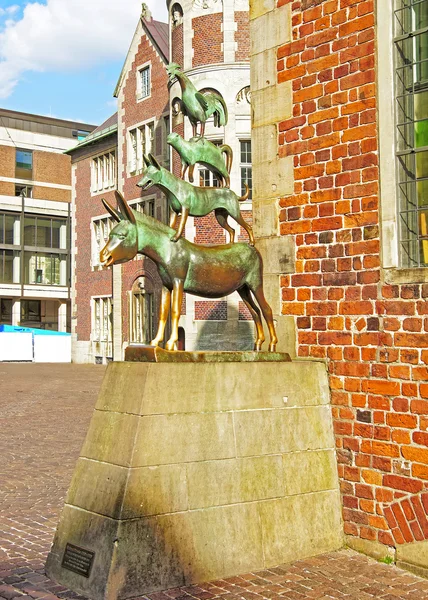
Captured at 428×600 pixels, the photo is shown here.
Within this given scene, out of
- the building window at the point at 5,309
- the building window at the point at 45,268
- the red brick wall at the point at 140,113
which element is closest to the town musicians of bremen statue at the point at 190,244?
the red brick wall at the point at 140,113

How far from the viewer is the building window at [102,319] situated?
39469 mm

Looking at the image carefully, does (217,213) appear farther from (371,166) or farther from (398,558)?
(398,558)

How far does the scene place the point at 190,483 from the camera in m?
5.57

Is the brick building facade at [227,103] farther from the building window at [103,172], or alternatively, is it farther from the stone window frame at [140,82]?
the building window at [103,172]

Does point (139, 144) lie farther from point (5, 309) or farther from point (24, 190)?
point (5, 309)

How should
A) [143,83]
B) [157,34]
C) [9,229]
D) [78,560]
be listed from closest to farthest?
[78,560] < [157,34] < [143,83] < [9,229]

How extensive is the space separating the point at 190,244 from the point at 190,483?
6.14 ft

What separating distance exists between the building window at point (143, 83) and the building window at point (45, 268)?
26384 mm

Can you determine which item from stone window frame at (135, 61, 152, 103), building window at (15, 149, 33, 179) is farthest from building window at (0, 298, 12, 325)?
stone window frame at (135, 61, 152, 103)

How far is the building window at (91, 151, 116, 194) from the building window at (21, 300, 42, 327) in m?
22.8

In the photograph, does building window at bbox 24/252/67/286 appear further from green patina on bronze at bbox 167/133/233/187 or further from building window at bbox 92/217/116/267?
green patina on bronze at bbox 167/133/233/187

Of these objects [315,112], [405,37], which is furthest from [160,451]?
[405,37]

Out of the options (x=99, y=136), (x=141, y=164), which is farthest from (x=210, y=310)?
(x=99, y=136)

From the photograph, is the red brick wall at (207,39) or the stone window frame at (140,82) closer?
the red brick wall at (207,39)
